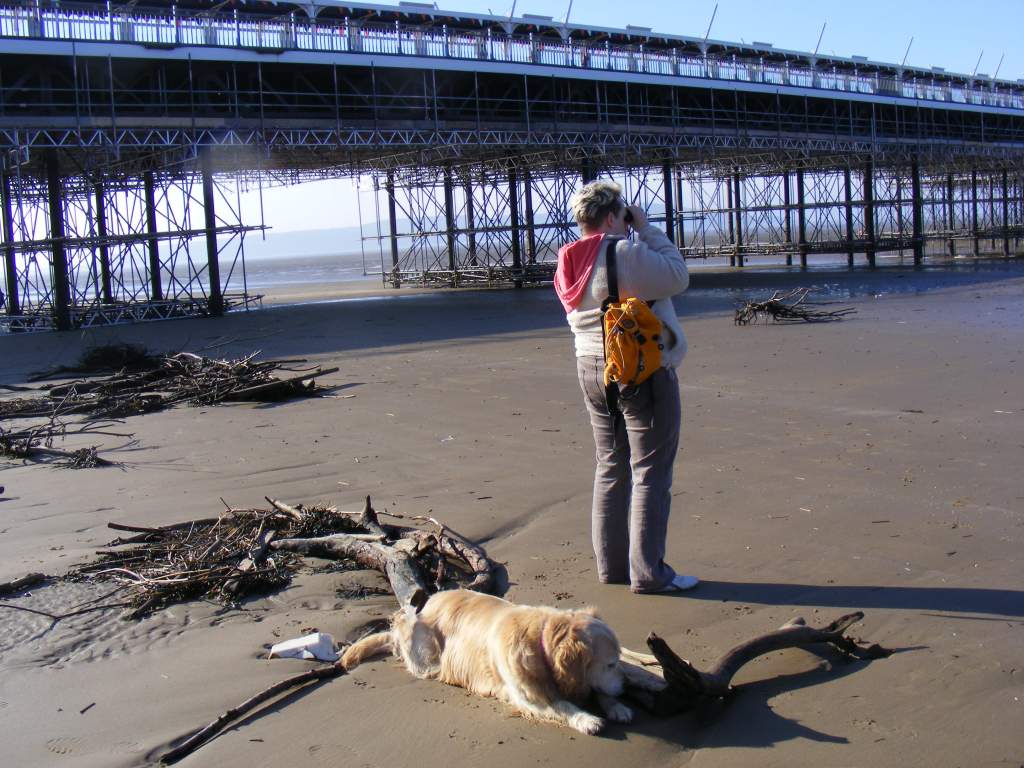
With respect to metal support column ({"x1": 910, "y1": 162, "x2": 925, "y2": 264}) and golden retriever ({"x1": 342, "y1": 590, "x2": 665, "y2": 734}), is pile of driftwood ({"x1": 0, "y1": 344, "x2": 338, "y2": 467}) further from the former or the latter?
metal support column ({"x1": 910, "y1": 162, "x2": 925, "y2": 264})

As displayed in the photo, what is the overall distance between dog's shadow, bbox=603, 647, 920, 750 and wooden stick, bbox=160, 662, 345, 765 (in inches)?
42.5

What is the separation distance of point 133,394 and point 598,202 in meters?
8.27

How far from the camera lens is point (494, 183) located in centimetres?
4112

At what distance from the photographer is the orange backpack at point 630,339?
410 cm

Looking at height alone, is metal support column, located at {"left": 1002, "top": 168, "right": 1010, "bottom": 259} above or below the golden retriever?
above

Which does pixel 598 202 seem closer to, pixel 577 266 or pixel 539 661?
pixel 577 266

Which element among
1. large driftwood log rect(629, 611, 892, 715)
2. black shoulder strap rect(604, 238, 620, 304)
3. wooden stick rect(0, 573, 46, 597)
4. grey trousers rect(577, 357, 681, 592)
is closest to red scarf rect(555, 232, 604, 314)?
black shoulder strap rect(604, 238, 620, 304)

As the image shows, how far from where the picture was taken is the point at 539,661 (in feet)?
10.0

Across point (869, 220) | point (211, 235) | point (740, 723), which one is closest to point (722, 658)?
point (740, 723)

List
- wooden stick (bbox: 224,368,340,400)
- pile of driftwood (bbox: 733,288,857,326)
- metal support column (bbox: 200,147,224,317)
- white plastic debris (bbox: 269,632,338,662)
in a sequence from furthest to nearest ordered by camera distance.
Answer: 1. metal support column (bbox: 200,147,224,317)
2. pile of driftwood (bbox: 733,288,857,326)
3. wooden stick (bbox: 224,368,340,400)
4. white plastic debris (bbox: 269,632,338,662)

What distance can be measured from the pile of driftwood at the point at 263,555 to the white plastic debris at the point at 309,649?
0.38 m

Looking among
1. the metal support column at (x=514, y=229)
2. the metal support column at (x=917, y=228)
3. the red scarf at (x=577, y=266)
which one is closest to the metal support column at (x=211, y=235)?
the metal support column at (x=514, y=229)

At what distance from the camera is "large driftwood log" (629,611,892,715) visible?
3076 millimetres

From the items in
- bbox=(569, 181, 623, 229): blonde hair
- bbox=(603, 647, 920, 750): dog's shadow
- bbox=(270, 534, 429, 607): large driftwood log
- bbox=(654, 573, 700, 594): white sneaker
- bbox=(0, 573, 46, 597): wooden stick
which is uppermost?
bbox=(569, 181, 623, 229): blonde hair
